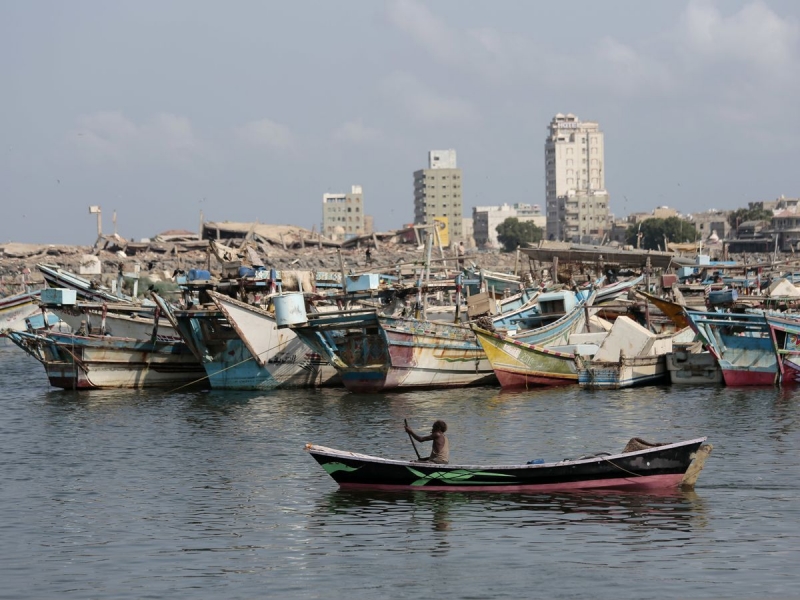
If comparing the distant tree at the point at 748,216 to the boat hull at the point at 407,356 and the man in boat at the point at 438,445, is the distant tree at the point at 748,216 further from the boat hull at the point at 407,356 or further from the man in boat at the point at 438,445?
the man in boat at the point at 438,445

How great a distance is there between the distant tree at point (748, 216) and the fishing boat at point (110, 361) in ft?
447

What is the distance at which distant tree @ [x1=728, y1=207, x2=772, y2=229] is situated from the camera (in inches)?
6427

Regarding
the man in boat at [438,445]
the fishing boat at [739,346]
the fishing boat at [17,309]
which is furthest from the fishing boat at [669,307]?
the fishing boat at [17,309]

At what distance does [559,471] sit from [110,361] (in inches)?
796

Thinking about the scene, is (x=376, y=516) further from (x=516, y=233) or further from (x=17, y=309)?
(x=516, y=233)

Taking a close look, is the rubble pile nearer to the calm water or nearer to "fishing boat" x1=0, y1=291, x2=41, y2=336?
"fishing boat" x1=0, y1=291, x2=41, y2=336

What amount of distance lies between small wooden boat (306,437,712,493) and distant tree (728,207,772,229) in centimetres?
14910

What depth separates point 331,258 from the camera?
91688 mm

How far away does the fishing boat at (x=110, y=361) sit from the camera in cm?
3444

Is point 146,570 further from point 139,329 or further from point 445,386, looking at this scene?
point 139,329

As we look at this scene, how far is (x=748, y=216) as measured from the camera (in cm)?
16400

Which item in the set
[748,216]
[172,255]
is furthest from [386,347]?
[748,216]

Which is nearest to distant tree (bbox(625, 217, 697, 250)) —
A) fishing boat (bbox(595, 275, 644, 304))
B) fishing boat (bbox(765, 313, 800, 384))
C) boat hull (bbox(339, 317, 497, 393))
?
fishing boat (bbox(595, 275, 644, 304))

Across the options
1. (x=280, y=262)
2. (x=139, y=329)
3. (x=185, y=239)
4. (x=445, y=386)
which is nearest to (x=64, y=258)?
(x=185, y=239)
